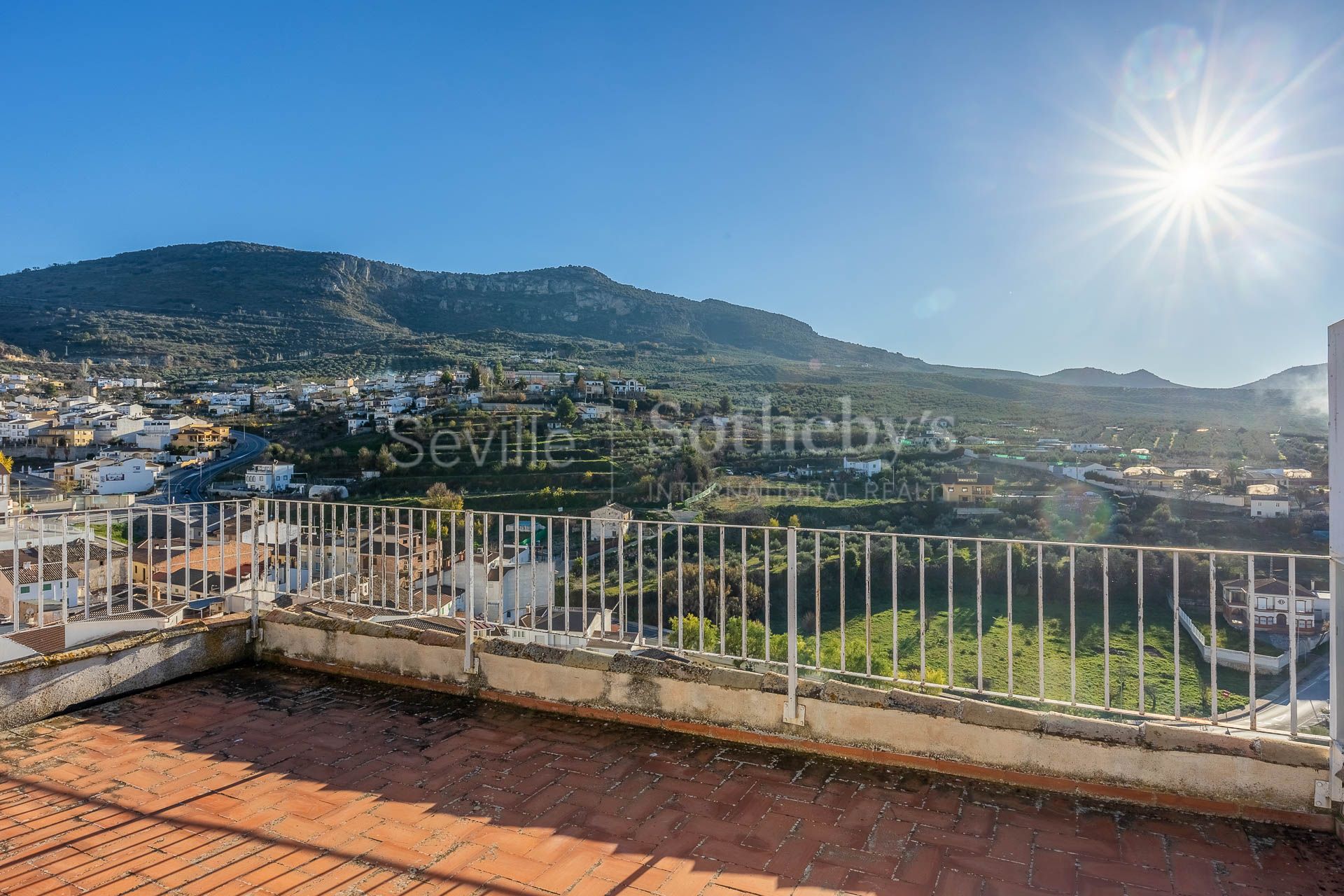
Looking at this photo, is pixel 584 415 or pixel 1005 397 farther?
pixel 584 415

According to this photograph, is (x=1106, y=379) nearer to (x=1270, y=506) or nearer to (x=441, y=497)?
(x=1270, y=506)

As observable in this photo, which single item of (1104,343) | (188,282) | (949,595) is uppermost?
(188,282)

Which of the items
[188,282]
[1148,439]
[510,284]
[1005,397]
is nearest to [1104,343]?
[1005,397]

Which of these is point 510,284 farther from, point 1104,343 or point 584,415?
point 1104,343

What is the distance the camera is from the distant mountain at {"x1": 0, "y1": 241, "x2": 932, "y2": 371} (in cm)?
5397

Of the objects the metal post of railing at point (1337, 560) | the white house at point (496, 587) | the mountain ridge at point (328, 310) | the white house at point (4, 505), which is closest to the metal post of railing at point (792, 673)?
the white house at point (496, 587)

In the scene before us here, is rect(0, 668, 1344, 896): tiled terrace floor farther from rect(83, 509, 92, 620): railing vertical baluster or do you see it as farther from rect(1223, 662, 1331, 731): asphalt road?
rect(83, 509, 92, 620): railing vertical baluster

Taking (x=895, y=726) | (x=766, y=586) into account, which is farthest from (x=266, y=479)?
(x=895, y=726)

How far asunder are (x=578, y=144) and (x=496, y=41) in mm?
12459

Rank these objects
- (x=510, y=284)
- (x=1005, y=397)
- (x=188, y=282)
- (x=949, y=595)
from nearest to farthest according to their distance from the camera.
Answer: (x=949, y=595) → (x=1005, y=397) → (x=188, y=282) → (x=510, y=284)

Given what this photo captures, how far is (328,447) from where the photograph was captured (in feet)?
140

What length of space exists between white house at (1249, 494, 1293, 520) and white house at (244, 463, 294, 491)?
38.9 meters

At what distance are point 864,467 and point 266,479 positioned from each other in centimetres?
3199

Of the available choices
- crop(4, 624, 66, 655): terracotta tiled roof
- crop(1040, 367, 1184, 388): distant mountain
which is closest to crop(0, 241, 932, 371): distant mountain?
crop(1040, 367, 1184, 388): distant mountain
